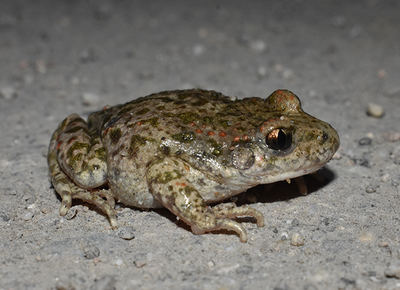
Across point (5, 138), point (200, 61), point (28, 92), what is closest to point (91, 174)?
point (5, 138)

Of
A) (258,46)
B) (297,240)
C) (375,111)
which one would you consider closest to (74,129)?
(297,240)

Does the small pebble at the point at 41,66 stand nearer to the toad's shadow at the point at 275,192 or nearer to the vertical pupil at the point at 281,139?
the toad's shadow at the point at 275,192

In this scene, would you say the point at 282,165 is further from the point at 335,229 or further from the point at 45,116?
the point at 45,116

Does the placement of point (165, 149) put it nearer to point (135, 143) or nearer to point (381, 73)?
point (135, 143)

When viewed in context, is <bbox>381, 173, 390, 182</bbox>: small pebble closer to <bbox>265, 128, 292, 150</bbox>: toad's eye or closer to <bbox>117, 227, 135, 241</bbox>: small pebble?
<bbox>265, 128, 292, 150</bbox>: toad's eye

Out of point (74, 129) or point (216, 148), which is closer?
point (216, 148)
